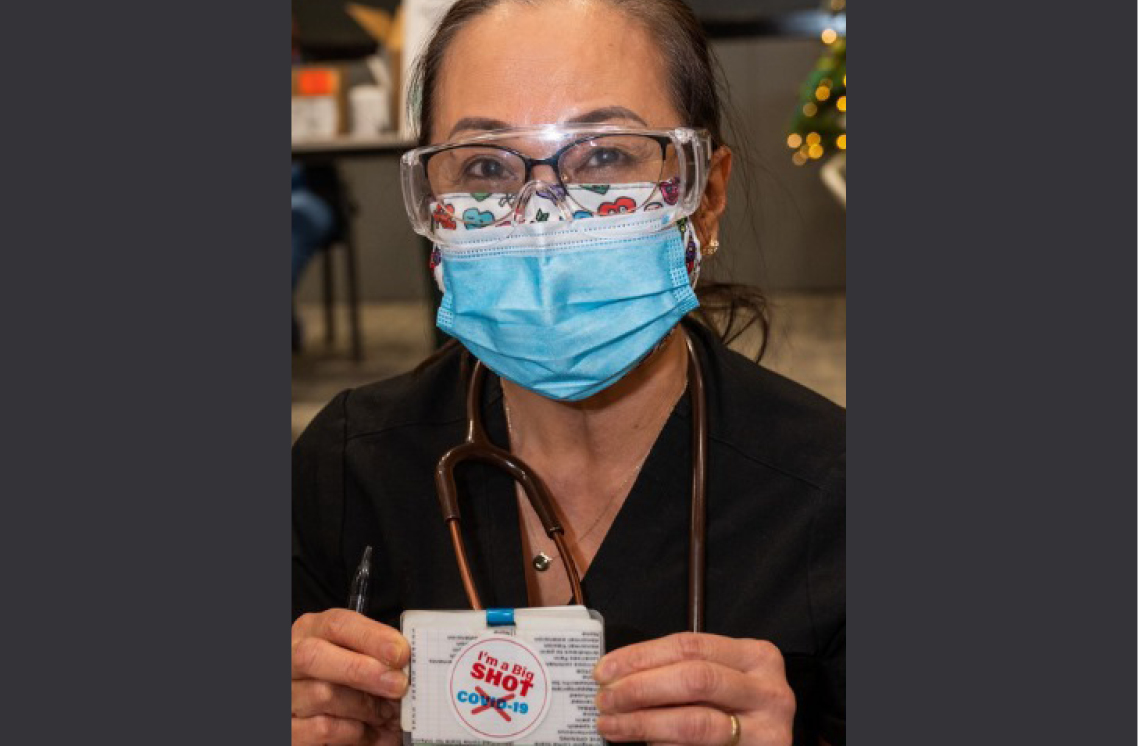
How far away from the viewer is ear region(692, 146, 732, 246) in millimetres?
1520

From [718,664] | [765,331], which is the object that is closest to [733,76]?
[765,331]

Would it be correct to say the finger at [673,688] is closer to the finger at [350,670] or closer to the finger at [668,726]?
the finger at [668,726]

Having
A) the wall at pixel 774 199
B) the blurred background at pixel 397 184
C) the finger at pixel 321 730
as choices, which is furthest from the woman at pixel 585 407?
the wall at pixel 774 199

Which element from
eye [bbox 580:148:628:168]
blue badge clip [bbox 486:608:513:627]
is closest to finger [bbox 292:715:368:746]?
blue badge clip [bbox 486:608:513:627]

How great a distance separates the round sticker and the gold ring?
189mm

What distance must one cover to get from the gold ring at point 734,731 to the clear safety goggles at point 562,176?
1.93 feet

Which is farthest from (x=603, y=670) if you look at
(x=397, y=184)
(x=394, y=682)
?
(x=397, y=184)

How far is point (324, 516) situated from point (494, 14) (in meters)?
0.71

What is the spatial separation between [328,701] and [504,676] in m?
0.20

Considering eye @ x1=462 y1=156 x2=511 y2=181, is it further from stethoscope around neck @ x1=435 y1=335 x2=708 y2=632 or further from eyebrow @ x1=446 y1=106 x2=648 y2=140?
stethoscope around neck @ x1=435 y1=335 x2=708 y2=632

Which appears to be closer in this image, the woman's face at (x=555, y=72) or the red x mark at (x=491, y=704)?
the red x mark at (x=491, y=704)

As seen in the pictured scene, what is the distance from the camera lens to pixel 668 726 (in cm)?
109

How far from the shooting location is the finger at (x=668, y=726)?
3.57ft

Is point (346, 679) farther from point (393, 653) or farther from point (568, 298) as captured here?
point (568, 298)
